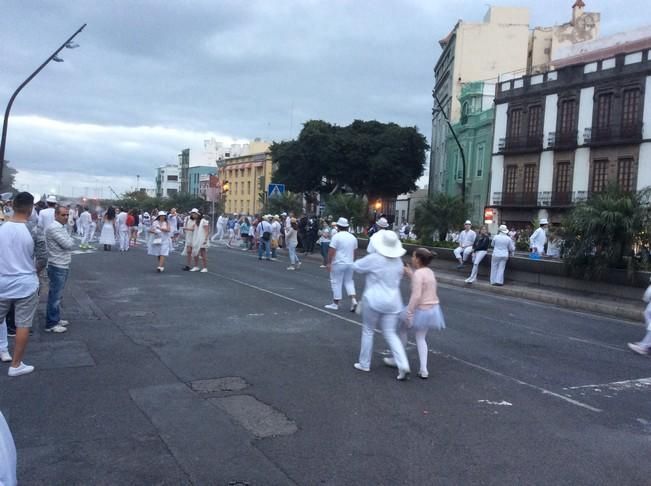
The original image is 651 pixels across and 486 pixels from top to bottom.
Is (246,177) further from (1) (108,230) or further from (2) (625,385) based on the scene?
(2) (625,385)

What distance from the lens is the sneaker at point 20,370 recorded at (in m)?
6.65

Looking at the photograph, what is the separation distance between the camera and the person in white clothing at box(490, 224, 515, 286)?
17.4 meters

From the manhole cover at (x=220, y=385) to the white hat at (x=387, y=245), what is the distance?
86.0 inches

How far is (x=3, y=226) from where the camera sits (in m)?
6.68

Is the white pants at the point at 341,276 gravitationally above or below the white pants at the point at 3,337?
above

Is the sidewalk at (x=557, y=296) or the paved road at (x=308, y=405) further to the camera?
the sidewalk at (x=557, y=296)

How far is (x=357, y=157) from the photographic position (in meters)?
54.9

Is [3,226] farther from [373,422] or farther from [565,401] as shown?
[565,401]

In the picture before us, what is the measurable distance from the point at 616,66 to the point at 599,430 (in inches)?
1454

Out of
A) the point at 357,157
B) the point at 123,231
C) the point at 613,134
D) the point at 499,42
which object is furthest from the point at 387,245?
the point at 357,157

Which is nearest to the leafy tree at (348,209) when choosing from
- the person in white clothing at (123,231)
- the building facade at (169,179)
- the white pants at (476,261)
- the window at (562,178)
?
the person in white clothing at (123,231)

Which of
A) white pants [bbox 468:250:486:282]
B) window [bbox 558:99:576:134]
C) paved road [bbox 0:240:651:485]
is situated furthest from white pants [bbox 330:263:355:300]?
window [bbox 558:99:576:134]

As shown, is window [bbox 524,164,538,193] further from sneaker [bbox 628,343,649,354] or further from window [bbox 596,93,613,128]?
sneaker [bbox 628,343,649,354]

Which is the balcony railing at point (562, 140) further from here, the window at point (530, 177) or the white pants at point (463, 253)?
the white pants at point (463, 253)
